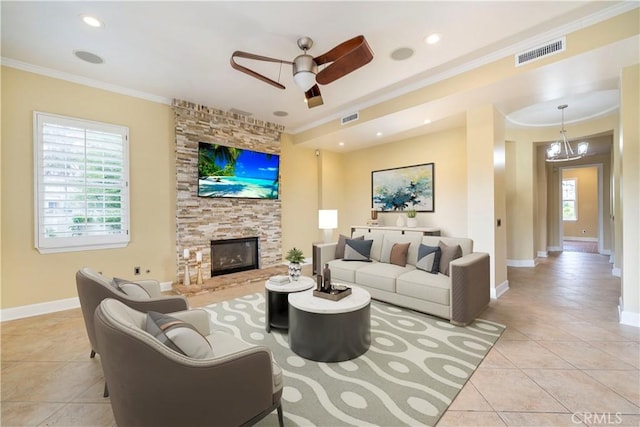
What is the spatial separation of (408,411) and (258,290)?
10.1 ft

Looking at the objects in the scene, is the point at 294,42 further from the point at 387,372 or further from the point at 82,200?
the point at 82,200

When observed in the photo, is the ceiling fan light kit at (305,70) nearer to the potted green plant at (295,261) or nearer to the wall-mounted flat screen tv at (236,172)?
the potted green plant at (295,261)

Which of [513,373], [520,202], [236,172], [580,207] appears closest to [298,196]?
[236,172]

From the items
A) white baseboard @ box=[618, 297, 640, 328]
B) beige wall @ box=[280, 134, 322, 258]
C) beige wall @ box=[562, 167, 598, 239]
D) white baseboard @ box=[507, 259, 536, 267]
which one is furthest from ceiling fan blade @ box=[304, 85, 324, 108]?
beige wall @ box=[562, 167, 598, 239]

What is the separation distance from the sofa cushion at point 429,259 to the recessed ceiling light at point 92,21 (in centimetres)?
433

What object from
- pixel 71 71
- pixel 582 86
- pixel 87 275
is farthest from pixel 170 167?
pixel 582 86

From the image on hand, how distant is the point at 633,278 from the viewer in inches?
116

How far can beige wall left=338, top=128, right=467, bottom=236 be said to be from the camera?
5250 millimetres

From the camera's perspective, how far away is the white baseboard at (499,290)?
12.7 feet

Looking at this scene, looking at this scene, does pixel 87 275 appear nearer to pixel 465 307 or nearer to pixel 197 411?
pixel 197 411

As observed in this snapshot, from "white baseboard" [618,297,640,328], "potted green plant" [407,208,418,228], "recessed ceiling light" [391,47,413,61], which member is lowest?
"white baseboard" [618,297,640,328]

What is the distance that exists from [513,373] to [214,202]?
4725mm

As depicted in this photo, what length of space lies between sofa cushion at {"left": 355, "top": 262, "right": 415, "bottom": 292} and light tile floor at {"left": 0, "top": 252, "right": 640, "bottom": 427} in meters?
1.17

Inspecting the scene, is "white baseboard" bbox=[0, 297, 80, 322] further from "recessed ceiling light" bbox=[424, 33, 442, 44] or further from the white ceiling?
"recessed ceiling light" bbox=[424, 33, 442, 44]
